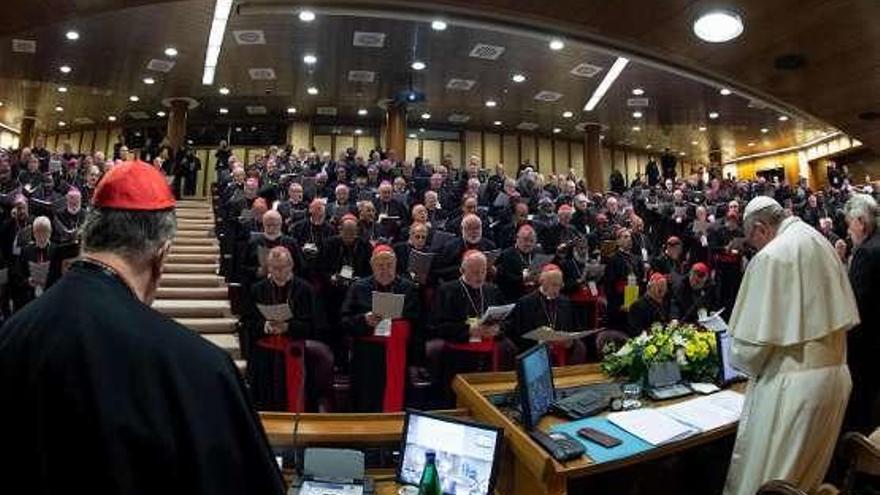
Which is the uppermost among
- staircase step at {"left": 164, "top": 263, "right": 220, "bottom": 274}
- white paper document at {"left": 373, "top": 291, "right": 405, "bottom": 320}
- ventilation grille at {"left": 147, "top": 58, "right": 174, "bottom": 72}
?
ventilation grille at {"left": 147, "top": 58, "right": 174, "bottom": 72}

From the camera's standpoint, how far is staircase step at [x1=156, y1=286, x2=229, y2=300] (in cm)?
795

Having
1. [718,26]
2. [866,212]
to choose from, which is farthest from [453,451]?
[718,26]

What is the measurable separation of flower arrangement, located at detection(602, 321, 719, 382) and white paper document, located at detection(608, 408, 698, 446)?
451 millimetres

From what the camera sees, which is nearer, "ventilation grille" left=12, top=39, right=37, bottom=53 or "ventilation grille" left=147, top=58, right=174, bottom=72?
"ventilation grille" left=12, top=39, right=37, bottom=53

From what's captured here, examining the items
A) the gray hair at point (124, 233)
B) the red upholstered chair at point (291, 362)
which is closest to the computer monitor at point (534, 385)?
the gray hair at point (124, 233)

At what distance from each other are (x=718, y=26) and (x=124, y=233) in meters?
4.73

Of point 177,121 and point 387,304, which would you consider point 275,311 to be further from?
point 177,121

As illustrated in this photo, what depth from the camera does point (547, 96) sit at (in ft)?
53.5

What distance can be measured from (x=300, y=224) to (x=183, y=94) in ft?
36.3

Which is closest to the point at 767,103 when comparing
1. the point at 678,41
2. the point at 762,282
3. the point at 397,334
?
the point at 678,41

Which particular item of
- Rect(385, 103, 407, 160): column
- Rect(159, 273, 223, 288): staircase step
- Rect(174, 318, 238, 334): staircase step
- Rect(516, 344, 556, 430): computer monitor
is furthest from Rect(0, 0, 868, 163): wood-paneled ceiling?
Rect(159, 273, 223, 288): staircase step

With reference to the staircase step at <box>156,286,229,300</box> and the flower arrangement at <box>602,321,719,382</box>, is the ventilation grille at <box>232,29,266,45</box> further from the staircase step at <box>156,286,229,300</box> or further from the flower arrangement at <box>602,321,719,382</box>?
the flower arrangement at <box>602,321,719,382</box>

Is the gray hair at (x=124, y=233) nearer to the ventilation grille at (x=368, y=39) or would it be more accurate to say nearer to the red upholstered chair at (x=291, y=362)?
the red upholstered chair at (x=291, y=362)

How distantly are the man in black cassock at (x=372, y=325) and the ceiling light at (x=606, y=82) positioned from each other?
8.43 m
